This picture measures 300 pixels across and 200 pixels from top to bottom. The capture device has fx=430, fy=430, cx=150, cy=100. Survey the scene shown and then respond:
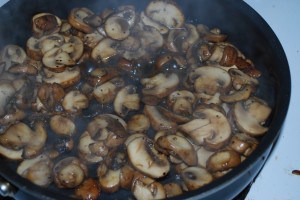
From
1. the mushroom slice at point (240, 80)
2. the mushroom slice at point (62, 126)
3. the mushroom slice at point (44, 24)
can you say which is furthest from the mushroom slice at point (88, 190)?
the mushroom slice at point (44, 24)

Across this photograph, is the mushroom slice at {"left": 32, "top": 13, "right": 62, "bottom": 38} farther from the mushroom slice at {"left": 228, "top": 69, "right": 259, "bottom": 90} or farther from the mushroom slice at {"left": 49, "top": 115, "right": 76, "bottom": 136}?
the mushroom slice at {"left": 228, "top": 69, "right": 259, "bottom": 90}

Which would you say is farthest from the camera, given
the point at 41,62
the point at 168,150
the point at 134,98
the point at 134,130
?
the point at 41,62

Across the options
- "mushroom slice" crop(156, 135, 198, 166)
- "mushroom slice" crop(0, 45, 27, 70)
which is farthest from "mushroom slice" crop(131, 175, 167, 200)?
"mushroom slice" crop(0, 45, 27, 70)

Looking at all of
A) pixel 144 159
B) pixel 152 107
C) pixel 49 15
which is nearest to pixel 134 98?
pixel 152 107

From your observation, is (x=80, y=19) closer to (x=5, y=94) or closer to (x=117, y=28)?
(x=117, y=28)

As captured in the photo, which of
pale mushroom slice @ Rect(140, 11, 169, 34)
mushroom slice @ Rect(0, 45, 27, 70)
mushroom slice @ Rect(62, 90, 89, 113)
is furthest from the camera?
pale mushroom slice @ Rect(140, 11, 169, 34)

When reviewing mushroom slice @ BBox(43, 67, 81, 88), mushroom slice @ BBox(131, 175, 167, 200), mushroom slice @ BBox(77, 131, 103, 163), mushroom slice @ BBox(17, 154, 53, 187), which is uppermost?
mushroom slice @ BBox(43, 67, 81, 88)

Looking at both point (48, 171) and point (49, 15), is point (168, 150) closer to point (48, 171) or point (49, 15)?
point (48, 171)
